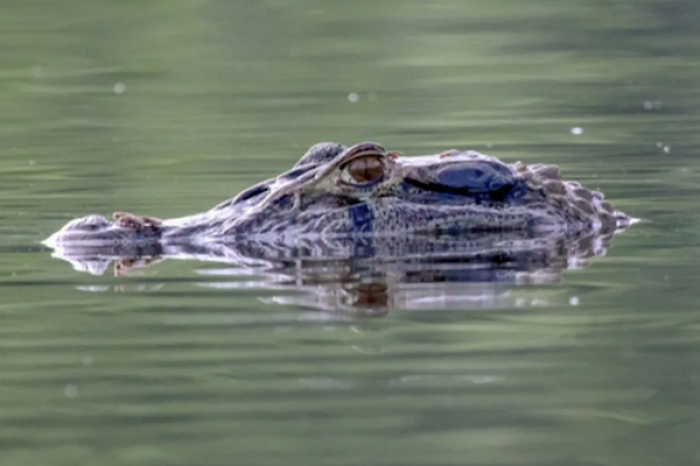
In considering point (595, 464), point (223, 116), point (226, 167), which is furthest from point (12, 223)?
point (223, 116)

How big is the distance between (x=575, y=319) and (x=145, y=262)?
324cm

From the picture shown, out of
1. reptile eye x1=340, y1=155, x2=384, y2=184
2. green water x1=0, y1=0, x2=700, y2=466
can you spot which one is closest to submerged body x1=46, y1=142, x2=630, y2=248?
reptile eye x1=340, y1=155, x2=384, y2=184

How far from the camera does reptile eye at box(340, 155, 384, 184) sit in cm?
1214

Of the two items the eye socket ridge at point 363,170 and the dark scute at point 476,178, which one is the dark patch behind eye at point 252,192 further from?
the dark scute at point 476,178

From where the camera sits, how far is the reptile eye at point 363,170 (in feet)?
39.8

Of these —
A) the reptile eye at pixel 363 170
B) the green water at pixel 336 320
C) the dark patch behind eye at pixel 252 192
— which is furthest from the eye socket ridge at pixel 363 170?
the green water at pixel 336 320

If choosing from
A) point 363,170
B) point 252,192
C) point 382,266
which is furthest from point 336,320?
point 252,192

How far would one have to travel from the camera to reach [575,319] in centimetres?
959

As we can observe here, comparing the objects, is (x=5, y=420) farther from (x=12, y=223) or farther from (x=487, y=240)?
(x=12, y=223)

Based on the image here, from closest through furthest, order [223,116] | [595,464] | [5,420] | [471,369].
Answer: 1. [595,464]
2. [5,420]
3. [471,369]
4. [223,116]

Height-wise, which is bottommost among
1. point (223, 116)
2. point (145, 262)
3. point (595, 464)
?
point (595, 464)

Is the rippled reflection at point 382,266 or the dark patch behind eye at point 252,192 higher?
the dark patch behind eye at point 252,192

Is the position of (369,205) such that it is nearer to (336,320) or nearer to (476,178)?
(476,178)

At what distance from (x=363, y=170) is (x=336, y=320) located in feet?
8.45
